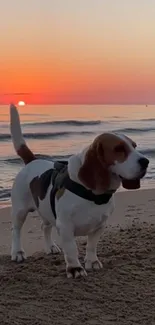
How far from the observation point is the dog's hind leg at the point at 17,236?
5.23 metres

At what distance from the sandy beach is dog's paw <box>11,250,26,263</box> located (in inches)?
2.6

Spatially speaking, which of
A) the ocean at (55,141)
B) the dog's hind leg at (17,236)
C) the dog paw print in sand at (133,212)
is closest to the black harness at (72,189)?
the dog's hind leg at (17,236)

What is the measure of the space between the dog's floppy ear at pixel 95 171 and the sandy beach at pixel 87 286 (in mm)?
770

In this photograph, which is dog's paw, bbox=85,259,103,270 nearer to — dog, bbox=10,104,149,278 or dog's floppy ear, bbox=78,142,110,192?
dog, bbox=10,104,149,278

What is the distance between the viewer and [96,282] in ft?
14.6

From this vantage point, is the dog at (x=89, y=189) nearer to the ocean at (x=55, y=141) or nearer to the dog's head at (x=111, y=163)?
the dog's head at (x=111, y=163)

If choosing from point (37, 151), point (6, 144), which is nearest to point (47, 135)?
point (6, 144)

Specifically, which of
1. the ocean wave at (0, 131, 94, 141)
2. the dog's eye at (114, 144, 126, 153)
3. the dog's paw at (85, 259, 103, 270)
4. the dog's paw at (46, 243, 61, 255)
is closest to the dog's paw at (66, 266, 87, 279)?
the dog's paw at (85, 259, 103, 270)

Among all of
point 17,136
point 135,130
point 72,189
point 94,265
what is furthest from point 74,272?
point 135,130

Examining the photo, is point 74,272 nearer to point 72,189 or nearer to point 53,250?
point 72,189

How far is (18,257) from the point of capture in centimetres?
521

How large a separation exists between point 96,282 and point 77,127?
24.1m

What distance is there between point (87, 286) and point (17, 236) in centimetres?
123

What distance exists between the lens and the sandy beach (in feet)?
12.2
